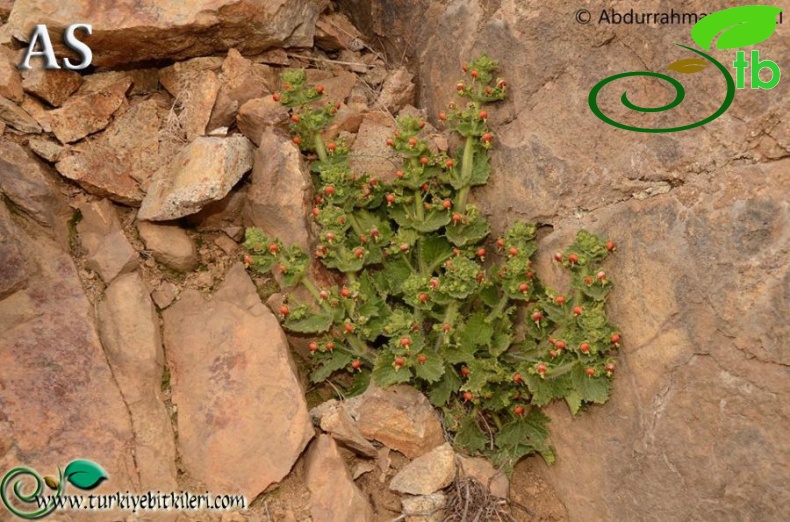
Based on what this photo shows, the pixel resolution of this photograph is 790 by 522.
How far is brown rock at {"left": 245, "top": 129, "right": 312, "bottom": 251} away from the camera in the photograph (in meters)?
5.72

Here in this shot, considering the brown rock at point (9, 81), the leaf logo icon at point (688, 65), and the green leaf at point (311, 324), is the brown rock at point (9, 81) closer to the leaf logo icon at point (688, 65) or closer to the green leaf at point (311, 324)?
the green leaf at point (311, 324)

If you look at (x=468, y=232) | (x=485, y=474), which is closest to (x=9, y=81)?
(x=468, y=232)

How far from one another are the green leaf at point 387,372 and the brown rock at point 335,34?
2.81 metres

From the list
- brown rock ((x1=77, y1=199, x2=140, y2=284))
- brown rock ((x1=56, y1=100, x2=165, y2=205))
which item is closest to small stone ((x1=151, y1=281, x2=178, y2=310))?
brown rock ((x1=77, y1=199, x2=140, y2=284))

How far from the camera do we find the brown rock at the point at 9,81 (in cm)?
577

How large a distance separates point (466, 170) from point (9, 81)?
3292 millimetres

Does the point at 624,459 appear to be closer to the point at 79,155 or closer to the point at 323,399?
the point at 323,399

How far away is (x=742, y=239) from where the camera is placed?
4488mm

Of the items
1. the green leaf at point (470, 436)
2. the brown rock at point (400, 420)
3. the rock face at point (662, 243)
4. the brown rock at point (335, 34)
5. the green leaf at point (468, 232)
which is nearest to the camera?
the rock face at point (662, 243)

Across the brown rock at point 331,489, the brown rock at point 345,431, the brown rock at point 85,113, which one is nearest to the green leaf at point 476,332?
the brown rock at point 345,431

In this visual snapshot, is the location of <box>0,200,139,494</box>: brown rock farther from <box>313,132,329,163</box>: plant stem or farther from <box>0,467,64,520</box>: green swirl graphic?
<box>313,132,329,163</box>: plant stem

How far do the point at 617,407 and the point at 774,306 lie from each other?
1181mm

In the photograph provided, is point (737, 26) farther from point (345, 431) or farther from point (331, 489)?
point (331, 489)

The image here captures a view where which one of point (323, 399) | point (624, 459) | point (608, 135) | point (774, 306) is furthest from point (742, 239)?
point (323, 399)
